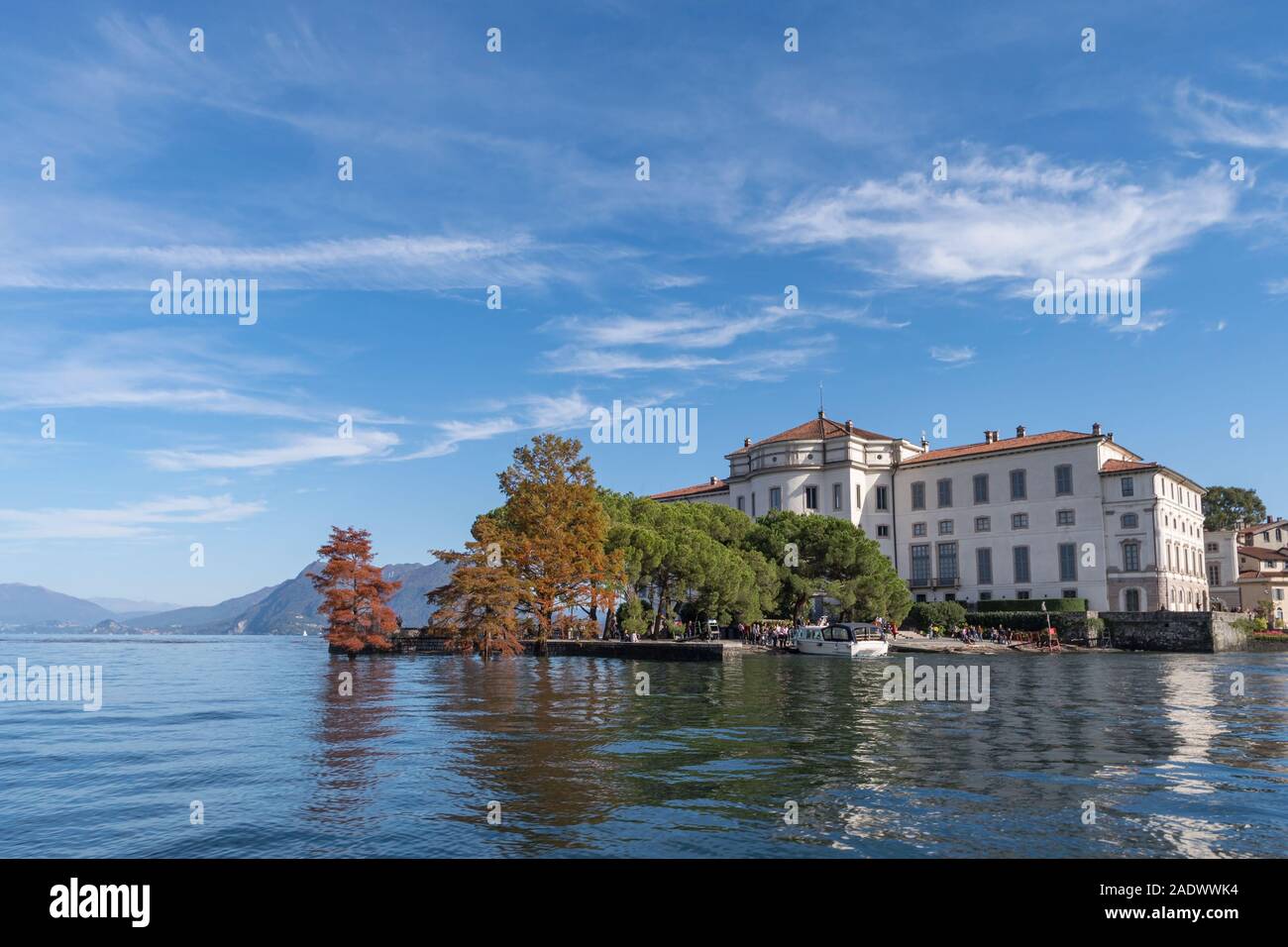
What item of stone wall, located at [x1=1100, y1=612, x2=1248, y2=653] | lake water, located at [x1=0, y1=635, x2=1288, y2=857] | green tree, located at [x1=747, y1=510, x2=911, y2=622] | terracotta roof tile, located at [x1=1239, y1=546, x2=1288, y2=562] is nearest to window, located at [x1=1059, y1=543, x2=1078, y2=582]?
stone wall, located at [x1=1100, y1=612, x2=1248, y2=653]

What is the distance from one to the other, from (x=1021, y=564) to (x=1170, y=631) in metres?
13.0

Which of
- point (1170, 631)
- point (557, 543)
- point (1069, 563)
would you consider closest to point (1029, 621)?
point (1069, 563)

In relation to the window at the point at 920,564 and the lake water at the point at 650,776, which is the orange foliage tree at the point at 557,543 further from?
the window at the point at 920,564

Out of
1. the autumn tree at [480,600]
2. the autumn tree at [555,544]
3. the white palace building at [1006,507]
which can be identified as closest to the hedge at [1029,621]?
the white palace building at [1006,507]

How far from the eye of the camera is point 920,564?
83.4m

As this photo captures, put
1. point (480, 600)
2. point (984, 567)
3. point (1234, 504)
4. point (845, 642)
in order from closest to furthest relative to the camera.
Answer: point (480, 600)
point (845, 642)
point (984, 567)
point (1234, 504)

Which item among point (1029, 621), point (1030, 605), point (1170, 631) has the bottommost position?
point (1170, 631)

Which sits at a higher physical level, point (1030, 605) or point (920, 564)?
point (920, 564)

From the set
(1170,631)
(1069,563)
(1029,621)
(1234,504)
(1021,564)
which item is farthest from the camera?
(1234,504)

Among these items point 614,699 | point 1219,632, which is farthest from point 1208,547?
point 614,699

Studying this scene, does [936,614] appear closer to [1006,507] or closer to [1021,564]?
[1021,564]

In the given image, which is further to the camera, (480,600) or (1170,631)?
(1170,631)

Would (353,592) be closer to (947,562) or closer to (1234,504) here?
(947,562)
